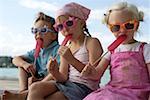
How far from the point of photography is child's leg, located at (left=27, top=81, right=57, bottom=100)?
1363mm

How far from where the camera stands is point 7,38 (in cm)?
226

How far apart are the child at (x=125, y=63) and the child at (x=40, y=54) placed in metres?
0.39

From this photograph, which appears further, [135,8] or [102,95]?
[135,8]

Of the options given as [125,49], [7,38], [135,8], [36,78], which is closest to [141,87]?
[125,49]

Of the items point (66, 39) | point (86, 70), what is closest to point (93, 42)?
point (66, 39)

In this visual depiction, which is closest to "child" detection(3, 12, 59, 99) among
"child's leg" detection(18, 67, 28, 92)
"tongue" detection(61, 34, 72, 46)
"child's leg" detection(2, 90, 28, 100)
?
"child's leg" detection(18, 67, 28, 92)

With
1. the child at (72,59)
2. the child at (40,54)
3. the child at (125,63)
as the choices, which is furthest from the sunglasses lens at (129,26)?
the child at (40,54)

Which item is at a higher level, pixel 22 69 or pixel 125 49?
pixel 125 49

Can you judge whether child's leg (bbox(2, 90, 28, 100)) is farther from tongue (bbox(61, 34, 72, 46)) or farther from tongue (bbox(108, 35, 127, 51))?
tongue (bbox(108, 35, 127, 51))

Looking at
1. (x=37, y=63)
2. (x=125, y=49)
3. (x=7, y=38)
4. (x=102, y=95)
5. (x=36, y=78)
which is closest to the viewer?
(x=102, y=95)

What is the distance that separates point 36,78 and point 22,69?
89 millimetres

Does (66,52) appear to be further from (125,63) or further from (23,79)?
(23,79)

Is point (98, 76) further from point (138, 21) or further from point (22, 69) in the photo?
point (22, 69)

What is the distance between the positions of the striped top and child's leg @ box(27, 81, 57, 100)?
129mm
